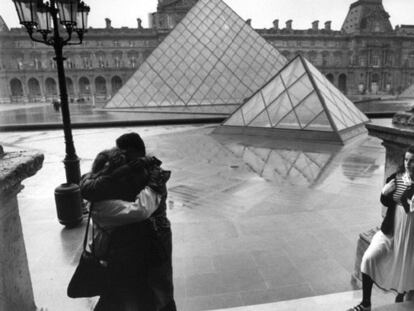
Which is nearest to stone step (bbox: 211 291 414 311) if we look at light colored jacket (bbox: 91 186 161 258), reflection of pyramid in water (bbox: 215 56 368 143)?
light colored jacket (bbox: 91 186 161 258)

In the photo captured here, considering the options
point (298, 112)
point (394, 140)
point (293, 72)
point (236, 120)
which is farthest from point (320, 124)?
point (394, 140)

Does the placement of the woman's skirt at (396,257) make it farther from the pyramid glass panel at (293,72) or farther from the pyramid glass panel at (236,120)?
the pyramid glass panel at (293,72)

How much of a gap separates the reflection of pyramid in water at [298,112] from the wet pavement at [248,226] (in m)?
2.37

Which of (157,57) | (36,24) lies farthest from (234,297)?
(157,57)

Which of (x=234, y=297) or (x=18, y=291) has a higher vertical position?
(x=18, y=291)

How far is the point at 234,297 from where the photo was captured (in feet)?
8.49

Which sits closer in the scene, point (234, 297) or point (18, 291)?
point (18, 291)

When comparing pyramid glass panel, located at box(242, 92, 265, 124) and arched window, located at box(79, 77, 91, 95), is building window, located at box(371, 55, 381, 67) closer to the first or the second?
arched window, located at box(79, 77, 91, 95)

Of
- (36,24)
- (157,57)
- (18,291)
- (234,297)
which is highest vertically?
(157,57)

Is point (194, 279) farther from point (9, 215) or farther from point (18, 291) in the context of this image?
point (9, 215)

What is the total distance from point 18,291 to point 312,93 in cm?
1124

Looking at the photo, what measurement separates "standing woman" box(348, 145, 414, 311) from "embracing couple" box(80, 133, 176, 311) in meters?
1.44

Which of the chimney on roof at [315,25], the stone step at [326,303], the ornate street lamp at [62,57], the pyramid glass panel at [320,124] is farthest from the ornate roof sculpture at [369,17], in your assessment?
the stone step at [326,303]

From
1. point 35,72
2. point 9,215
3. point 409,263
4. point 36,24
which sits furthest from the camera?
point 35,72
